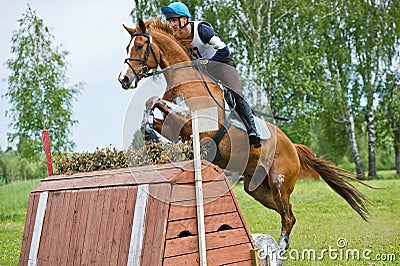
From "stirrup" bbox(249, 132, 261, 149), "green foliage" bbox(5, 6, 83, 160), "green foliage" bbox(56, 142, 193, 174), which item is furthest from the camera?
"green foliage" bbox(5, 6, 83, 160)

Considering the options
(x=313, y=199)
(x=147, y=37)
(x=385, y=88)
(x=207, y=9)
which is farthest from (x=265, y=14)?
(x=147, y=37)

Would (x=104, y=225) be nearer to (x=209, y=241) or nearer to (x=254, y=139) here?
(x=209, y=241)

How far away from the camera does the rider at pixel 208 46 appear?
4801 millimetres

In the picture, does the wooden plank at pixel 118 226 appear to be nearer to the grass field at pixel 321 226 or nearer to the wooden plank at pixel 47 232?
the wooden plank at pixel 47 232

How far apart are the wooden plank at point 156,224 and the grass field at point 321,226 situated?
249 centimetres

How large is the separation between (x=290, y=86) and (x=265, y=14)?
260cm

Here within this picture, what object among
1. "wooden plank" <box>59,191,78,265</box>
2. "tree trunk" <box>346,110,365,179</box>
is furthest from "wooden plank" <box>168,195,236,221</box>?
"tree trunk" <box>346,110,365,179</box>

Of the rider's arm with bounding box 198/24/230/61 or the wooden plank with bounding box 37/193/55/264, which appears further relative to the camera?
the rider's arm with bounding box 198/24/230/61

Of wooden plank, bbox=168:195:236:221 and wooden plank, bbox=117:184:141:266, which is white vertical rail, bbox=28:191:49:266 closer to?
wooden plank, bbox=117:184:141:266

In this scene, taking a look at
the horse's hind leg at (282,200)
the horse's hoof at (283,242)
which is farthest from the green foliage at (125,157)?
the horse's hoof at (283,242)

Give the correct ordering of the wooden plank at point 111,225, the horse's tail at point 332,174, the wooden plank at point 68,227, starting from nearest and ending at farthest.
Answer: the wooden plank at point 111,225
the wooden plank at point 68,227
the horse's tail at point 332,174

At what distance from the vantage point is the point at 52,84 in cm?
1227

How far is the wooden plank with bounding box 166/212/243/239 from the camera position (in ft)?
11.9

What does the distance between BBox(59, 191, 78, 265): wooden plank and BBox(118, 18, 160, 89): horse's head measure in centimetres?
98
